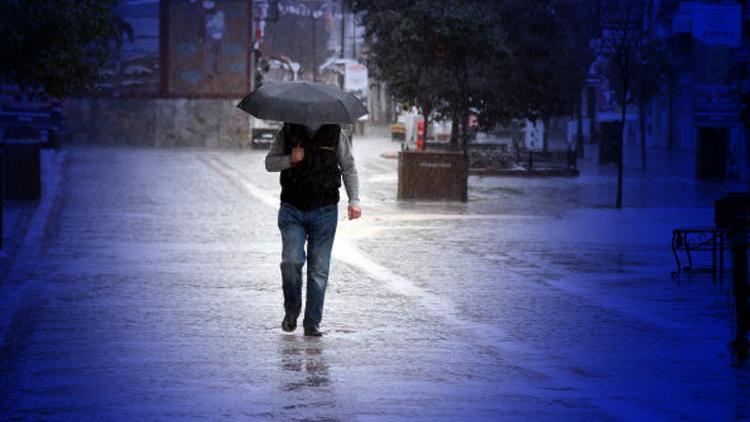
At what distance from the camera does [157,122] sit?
214 feet

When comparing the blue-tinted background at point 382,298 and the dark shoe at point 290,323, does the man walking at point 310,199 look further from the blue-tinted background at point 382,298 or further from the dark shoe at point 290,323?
the blue-tinted background at point 382,298

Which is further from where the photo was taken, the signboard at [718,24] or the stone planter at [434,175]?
the signboard at [718,24]

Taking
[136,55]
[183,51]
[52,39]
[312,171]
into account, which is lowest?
[312,171]

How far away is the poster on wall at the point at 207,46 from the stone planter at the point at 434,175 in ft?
128

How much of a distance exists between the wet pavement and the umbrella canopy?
5.13ft

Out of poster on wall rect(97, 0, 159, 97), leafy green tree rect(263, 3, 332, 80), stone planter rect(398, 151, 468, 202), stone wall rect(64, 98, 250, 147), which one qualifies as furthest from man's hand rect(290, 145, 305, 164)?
leafy green tree rect(263, 3, 332, 80)

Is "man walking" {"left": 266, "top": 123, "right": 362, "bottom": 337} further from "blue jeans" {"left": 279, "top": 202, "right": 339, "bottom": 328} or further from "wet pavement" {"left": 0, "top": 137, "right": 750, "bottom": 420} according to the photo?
"wet pavement" {"left": 0, "top": 137, "right": 750, "bottom": 420}

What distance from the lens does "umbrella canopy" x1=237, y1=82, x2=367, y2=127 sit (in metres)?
11.3

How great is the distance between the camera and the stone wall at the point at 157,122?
212 feet

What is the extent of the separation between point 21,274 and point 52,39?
552 cm

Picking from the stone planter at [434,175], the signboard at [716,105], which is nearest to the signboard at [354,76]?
the signboard at [716,105]

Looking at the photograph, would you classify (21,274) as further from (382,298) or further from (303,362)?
(303,362)

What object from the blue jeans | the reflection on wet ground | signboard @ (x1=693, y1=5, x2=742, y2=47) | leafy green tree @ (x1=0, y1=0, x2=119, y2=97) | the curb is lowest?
the curb

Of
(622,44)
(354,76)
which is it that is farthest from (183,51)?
(622,44)
